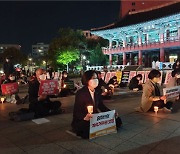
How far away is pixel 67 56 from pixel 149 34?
13.1 m

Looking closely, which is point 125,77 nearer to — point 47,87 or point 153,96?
point 47,87

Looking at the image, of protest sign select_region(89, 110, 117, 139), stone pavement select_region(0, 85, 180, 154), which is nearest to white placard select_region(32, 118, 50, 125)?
stone pavement select_region(0, 85, 180, 154)

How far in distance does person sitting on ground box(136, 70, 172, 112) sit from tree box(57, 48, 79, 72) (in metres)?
28.7

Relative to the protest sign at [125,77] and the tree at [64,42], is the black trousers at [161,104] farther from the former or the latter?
the tree at [64,42]

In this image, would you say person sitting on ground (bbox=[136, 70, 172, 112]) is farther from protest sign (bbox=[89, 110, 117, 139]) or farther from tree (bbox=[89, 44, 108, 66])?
tree (bbox=[89, 44, 108, 66])

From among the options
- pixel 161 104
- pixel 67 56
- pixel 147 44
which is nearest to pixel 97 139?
pixel 161 104

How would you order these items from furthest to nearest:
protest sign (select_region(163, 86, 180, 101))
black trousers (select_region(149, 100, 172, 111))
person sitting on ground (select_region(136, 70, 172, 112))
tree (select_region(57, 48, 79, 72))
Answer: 1. tree (select_region(57, 48, 79, 72))
2. protest sign (select_region(163, 86, 180, 101))
3. black trousers (select_region(149, 100, 172, 111))
4. person sitting on ground (select_region(136, 70, 172, 112))

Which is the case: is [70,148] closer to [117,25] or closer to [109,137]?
[109,137]

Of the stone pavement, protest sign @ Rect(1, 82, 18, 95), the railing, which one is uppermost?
the railing

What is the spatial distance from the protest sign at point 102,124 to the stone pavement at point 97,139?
0.36ft

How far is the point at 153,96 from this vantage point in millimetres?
6246

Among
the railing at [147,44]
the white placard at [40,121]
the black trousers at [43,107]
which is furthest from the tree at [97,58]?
the white placard at [40,121]

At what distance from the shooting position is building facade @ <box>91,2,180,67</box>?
97.5 ft

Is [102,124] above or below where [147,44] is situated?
below
